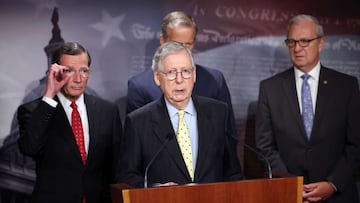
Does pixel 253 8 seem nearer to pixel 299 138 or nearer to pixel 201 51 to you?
pixel 201 51

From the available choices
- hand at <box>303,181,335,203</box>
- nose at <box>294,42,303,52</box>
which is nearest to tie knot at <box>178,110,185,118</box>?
hand at <box>303,181,335,203</box>

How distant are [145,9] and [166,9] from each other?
15cm

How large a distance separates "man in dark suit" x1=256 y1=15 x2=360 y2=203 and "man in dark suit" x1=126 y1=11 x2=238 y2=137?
0.32m

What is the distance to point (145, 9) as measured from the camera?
16.8 ft

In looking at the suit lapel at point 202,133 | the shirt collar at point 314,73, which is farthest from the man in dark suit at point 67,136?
the shirt collar at point 314,73

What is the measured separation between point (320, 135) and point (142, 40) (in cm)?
152

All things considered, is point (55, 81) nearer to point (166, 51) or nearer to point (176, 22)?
point (166, 51)

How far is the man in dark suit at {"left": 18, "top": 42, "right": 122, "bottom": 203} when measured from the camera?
145 inches

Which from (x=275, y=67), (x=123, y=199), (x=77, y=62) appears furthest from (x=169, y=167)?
(x=275, y=67)

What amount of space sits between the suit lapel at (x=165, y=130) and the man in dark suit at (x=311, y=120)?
3.55ft

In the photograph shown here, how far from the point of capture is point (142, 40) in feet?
16.7

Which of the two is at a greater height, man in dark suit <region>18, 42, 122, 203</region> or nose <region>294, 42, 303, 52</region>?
nose <region>294, 42, 303, 52</region>

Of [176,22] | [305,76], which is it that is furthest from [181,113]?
[305,76]

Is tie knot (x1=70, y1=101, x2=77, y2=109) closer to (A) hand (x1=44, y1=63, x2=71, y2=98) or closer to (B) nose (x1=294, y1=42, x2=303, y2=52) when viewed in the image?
(A) hand (x1=44, y1=63, x2=71, y2=98)
